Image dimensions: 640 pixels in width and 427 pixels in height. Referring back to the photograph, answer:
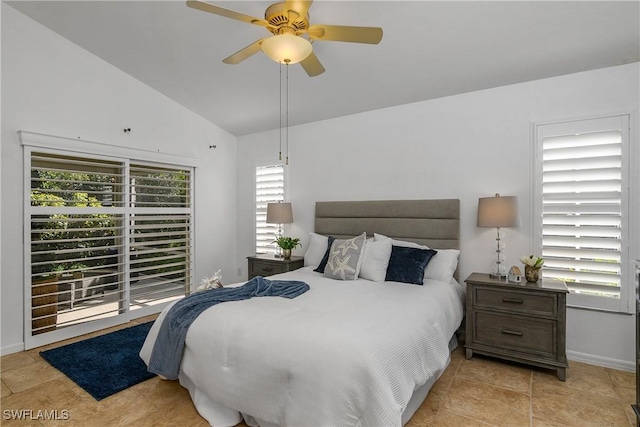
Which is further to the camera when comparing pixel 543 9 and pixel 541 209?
pixel 541 209

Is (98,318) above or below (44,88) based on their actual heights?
below

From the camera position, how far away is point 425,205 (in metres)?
3.82

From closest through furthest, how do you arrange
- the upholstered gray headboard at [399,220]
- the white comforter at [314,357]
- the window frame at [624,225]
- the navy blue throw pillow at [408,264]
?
1. the white comforter at [314,357]
2. the window frame at [624,225]
3. the navy blue throw pillow at [408,264]
4. the upholstered gray headboard at [399,220]

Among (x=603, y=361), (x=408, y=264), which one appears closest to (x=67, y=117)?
(x=408, y=264)

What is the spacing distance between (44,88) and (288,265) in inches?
127

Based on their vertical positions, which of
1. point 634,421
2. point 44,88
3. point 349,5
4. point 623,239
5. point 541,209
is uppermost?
point 349,5

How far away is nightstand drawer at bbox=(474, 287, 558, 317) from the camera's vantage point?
2.83 m

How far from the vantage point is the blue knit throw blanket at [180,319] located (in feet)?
7.74

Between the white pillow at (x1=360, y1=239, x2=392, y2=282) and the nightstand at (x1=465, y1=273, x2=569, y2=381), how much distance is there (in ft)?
2.56

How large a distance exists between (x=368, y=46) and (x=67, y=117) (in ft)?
10.6

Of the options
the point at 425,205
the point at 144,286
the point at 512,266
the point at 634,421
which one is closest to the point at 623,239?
the point at 512,266

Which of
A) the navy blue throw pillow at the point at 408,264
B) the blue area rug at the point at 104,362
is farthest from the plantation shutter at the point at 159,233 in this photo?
the navy blue throw pillow at the point at 408,264

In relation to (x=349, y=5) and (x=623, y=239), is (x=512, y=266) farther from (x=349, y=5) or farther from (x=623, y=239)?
(x=349, y=5)

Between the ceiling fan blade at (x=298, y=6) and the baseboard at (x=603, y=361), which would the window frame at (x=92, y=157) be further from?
the baseboard at (x=603, y=361)
